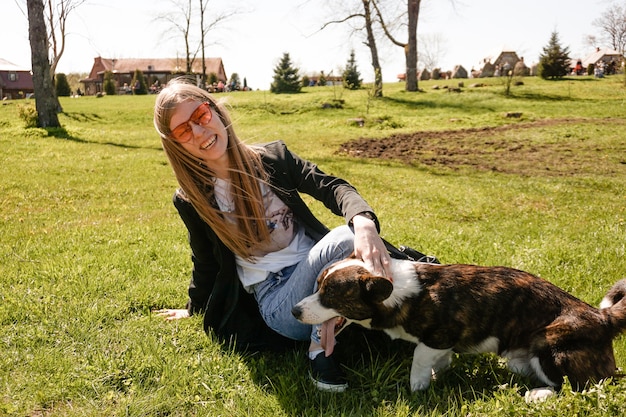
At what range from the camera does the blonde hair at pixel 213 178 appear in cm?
336

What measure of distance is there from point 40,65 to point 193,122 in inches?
689

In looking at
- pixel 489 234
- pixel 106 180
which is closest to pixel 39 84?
pixel 106 180

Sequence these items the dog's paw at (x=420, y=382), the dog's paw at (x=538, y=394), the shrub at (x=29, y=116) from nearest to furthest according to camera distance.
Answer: the dog's paw at (x=538, y=394)
the dog's paw at (x=420, y=382)
the shrub at (x=29, y=116)

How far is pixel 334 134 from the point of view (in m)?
19.8

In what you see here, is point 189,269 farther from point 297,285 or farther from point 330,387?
point 330,387

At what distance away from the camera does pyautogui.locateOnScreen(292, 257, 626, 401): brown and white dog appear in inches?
110

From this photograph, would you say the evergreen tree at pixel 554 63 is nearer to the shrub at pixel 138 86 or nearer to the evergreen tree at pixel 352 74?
the evergreen tree at pixel 352 74

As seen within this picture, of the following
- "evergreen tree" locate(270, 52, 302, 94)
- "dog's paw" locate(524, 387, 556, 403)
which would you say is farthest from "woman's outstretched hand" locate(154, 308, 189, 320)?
"evergreen tree" locate(270, 52, 302, 94)

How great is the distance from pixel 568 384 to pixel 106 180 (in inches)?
424

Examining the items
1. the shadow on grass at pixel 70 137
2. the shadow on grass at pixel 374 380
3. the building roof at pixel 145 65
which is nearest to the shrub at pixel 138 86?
the building roof at pixel 145 65

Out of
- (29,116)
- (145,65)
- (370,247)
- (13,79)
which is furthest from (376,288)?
(13,79)

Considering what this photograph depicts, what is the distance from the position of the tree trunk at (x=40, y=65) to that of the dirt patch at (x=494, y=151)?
→ 10.8 m

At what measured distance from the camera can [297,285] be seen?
10.9 feet

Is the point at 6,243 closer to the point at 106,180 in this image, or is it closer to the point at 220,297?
the point at 220,297
